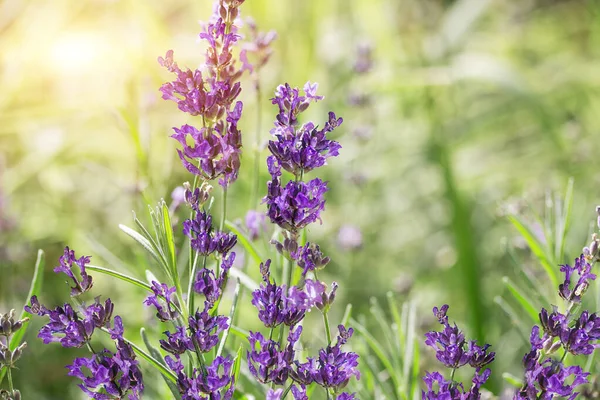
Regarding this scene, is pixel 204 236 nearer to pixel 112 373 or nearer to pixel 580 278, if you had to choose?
pixel 112 373

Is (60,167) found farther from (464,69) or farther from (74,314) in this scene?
(74,314)

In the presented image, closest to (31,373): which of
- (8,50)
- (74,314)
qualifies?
(74,314)

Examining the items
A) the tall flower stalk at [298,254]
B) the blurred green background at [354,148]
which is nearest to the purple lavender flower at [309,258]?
the tall flower stalk at [298,254]

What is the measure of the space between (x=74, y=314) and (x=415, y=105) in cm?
162

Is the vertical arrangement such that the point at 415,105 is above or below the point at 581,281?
above

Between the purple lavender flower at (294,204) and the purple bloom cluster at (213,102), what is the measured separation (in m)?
0.04

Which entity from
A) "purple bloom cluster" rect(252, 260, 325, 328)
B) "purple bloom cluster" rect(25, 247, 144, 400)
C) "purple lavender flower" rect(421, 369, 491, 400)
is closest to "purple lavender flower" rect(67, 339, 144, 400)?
"purple bloom cluster" rect(25, 247, 144, 400)

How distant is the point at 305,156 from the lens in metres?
0.51

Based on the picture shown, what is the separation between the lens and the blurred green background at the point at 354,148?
4.61 ft

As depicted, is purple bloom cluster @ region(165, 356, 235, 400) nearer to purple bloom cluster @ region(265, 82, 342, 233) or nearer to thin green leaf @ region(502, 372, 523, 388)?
purple bloom cluster @ region(265, 82, 342, 233)

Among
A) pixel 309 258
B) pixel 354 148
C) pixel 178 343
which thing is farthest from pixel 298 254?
pixel 354 148

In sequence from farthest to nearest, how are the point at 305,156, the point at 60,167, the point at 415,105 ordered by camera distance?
1. the point at 415,105
2. the point at 60,167
3. the point at 305,156

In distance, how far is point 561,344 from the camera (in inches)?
21.7

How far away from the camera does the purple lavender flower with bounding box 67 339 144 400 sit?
0.50m
